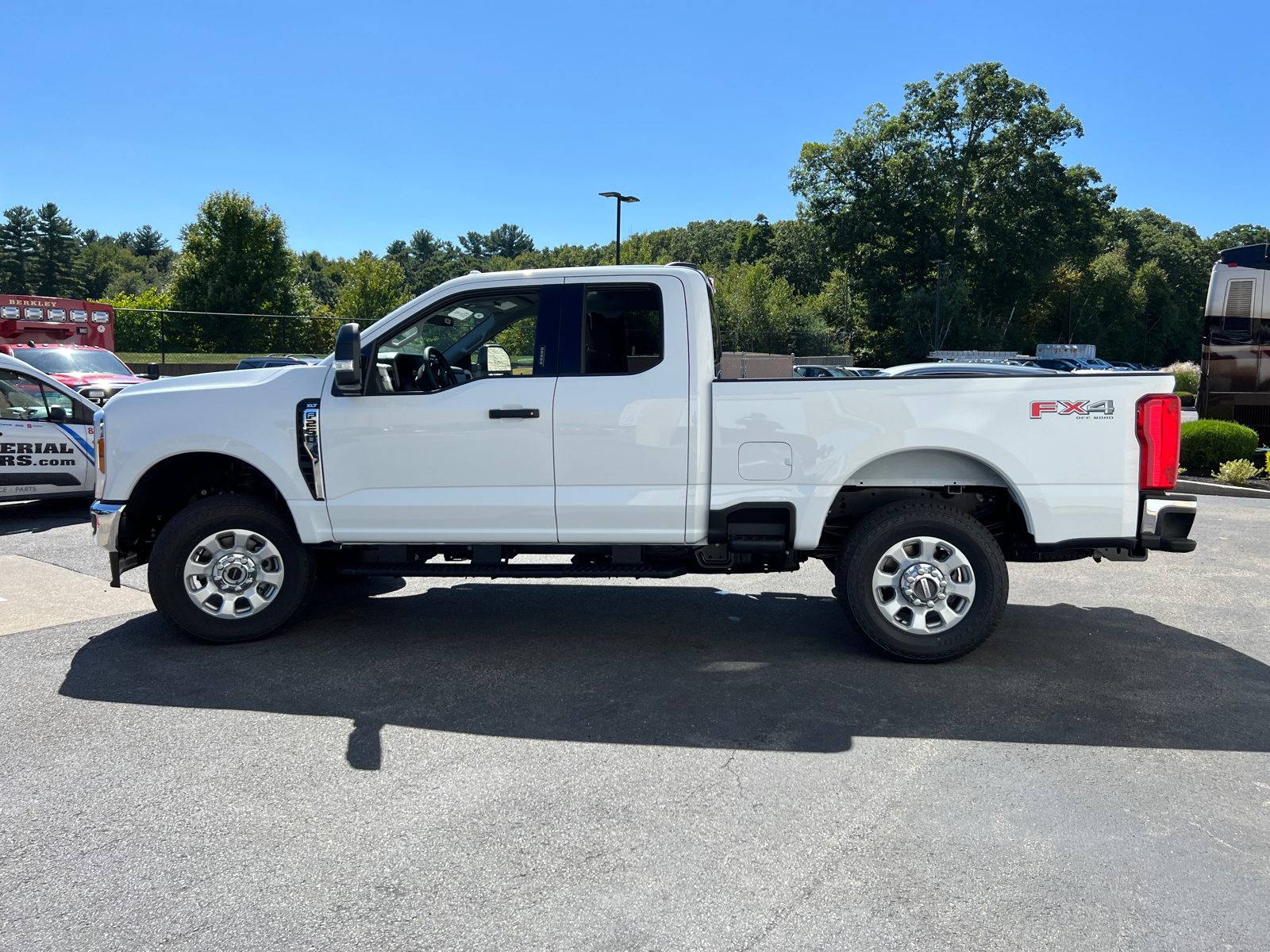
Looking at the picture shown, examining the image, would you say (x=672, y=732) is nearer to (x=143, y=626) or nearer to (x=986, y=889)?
(x=986, y=889)

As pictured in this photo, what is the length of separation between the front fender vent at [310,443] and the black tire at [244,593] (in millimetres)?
335

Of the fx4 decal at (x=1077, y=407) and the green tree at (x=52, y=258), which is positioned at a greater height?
the green tree at (x=52, y=258)

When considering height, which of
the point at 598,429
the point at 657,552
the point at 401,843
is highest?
the point at 598,429

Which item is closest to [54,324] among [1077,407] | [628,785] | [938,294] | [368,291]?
[628,785]

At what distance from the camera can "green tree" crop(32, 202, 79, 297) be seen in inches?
3332

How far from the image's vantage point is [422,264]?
14438 cm

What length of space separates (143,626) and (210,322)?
2722 cm

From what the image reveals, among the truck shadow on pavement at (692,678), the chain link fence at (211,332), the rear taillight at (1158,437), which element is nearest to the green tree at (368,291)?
the chain link fence at (211,332)

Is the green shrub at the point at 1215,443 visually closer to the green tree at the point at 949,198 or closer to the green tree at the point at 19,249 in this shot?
the green tree at the point at 949,198

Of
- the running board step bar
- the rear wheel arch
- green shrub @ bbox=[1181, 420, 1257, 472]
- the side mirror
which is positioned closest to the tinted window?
the running board step bar

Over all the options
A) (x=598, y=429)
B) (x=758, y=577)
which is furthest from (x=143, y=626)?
(x=758, y=577)

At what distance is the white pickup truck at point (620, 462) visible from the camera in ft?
16.6

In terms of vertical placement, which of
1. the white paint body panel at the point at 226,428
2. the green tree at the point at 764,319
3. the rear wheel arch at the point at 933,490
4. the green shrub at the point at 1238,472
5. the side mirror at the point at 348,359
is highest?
the green tree at the point at 764,319

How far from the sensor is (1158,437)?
496 centimetres
